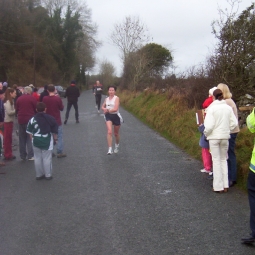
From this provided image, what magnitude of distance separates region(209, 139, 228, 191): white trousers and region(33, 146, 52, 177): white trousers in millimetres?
3291

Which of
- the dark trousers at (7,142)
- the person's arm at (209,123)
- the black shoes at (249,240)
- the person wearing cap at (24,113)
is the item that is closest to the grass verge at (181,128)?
the person's arm at (209,123)

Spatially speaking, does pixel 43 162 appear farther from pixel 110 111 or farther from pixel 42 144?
pixel 110 111

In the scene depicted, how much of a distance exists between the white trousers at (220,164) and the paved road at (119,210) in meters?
0.21

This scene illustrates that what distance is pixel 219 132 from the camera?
714 centimetres

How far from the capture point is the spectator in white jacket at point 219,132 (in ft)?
23.5

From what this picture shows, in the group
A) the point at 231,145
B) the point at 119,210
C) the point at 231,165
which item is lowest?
the point at 119,210

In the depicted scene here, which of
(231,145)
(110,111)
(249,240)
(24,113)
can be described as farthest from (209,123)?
(24,113)

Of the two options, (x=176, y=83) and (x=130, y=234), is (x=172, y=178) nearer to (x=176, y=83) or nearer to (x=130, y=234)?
(x=130, y=234)

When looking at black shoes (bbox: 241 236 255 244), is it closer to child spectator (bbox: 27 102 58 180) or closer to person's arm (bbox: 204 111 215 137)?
person's arm (bbox: 204 111 215 137)

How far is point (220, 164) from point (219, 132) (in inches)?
23.0

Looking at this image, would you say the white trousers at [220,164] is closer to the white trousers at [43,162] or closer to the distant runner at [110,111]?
the white trousers at [43,162]

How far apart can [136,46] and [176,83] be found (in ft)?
78.9

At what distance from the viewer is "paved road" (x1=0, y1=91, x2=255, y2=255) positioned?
4988 mm

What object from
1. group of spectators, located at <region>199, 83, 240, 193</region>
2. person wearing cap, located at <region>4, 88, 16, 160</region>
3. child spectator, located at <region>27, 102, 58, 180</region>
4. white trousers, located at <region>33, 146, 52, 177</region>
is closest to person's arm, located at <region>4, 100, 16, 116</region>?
person wearing cap, located at <region>4, 88, 16, 160</region>
